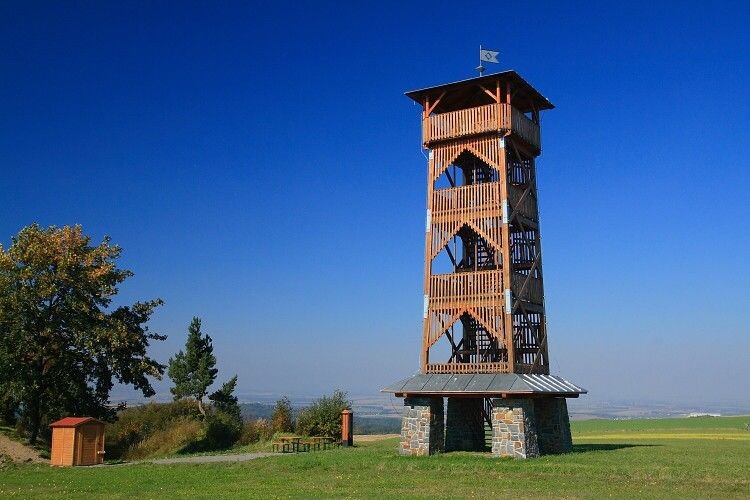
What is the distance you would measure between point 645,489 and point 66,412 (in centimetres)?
2740

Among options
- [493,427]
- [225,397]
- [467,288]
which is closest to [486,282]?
[467,288]

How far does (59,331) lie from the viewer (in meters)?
35.2

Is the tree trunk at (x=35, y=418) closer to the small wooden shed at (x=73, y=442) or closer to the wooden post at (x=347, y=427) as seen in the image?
the small wooden shed at (x=73, y=442)

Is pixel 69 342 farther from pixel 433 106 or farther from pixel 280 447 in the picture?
pixel 433 106

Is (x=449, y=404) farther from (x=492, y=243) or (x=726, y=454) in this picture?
(x=726, y=454)

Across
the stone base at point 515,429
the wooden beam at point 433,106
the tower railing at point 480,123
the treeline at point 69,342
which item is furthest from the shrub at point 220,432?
the wooden beam at point 433,106

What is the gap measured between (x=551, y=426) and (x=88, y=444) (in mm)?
19582

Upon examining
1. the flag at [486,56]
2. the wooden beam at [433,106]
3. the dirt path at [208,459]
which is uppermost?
the flag at [486,56]

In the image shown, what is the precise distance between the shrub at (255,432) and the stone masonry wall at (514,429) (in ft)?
59.1

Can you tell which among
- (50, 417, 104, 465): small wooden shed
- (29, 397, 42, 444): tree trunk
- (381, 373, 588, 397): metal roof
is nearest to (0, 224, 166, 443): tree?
(29, 397, 42, 444): tree trunk

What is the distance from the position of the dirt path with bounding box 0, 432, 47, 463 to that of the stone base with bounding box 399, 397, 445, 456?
1617 centimetres

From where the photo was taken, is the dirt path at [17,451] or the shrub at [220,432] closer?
the dirt path at [17,451]

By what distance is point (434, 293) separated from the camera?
1248 inches

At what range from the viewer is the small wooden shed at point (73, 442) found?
29.5 m
